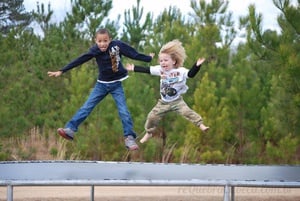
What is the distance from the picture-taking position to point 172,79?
7.10 m

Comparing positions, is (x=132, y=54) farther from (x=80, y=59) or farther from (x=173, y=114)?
(x=173, y=114)

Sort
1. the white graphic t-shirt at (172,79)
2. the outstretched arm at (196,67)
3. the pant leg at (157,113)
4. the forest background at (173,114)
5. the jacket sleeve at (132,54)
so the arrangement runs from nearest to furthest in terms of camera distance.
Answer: the outstretched arm at (196,67) < the jacket sleeve at (132,54) < the white graphic t-shirt at (172,79) < the pant leg at (157,113) < the forest background at (173,114)

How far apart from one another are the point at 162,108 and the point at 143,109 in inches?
208

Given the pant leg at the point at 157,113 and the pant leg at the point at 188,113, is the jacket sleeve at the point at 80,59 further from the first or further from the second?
the pant leg at the point at 188,113

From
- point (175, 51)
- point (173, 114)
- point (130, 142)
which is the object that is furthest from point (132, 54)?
point (173, 114)

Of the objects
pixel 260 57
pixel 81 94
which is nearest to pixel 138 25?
pixel 81 94

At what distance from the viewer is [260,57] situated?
34.4 feet

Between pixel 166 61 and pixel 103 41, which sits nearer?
pixel 103 41

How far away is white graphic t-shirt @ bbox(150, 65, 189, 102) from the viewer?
708 cm

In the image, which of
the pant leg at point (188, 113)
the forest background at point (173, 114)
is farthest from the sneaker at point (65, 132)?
the forest background at point (173, 114)

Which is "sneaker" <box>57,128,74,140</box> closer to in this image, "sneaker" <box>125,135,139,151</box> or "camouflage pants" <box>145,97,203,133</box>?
"sneaker" <box>125,135,139,151</box>

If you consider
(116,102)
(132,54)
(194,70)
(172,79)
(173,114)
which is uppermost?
(132,54)

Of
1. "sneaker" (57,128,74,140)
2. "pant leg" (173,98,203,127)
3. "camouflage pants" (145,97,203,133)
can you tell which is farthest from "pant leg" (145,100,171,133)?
"sneaker" (57,128,74,140)

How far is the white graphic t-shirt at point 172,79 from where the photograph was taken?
708 cm
